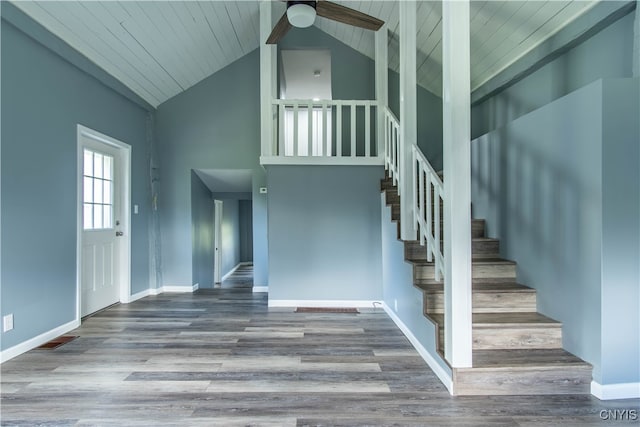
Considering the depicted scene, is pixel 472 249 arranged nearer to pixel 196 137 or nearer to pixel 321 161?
pixel 321 161

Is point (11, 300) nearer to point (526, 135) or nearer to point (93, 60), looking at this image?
point (93, 60)

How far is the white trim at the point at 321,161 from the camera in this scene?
425cm

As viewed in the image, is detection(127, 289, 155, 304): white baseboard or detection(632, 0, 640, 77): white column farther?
detection(127, 289, 155, 304): white baseboard

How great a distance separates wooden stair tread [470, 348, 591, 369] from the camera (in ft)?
7.06

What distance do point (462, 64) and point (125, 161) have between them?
4484 millimetres

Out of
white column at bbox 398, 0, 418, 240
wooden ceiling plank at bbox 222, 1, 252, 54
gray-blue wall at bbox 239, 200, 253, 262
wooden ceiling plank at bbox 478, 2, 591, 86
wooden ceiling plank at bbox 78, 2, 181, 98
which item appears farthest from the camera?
gray-blue wall at bbox 239, 200, 253, 262

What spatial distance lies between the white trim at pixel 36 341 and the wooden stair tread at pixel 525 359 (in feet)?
12.1

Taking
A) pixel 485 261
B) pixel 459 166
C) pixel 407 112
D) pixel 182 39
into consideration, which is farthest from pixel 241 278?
pixel 459 166

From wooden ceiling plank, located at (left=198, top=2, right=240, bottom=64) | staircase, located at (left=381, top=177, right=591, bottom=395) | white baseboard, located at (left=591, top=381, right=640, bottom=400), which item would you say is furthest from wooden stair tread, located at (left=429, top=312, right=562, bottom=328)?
wooden ceiling plank, located at (left=198, top=2, right=240, bottom=64)

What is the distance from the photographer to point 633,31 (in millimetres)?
2441

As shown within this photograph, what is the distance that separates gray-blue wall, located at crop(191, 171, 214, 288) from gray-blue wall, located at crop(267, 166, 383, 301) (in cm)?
184

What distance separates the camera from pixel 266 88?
436cm

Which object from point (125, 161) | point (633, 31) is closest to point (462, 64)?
point (633, 31)

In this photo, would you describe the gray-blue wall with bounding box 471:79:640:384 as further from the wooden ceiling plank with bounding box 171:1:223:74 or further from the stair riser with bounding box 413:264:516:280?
the wooden ceiling plank with bounding box 171:1:223:74
